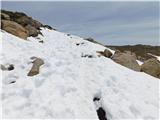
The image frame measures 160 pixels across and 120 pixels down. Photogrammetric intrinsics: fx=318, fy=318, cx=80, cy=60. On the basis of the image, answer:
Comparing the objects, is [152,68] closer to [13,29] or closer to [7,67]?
[7,67]

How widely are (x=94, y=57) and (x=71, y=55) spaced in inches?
61.3

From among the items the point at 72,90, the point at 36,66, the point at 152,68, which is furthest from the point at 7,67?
the point at 152,68

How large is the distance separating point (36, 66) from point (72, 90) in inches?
96.9

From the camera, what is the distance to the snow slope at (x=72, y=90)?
10391 millimetres

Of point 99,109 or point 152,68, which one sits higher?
point 152,68

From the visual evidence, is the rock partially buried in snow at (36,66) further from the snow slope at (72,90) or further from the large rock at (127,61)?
the large rock at (127,61)

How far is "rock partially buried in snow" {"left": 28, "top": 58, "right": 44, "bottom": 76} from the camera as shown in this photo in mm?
12769

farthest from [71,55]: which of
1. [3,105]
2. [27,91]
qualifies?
[3,105]

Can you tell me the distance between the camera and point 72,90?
37.9ft

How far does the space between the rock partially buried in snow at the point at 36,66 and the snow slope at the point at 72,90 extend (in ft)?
0.64

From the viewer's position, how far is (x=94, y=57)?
17.0 m

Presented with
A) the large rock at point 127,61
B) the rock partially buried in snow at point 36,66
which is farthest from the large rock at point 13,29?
the rock partially buried in snow at point 36,66

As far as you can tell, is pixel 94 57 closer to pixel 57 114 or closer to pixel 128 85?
pixel 128 85

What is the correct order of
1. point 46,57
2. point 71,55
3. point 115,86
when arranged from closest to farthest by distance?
point 115,86, point 46,57, point 71,55
